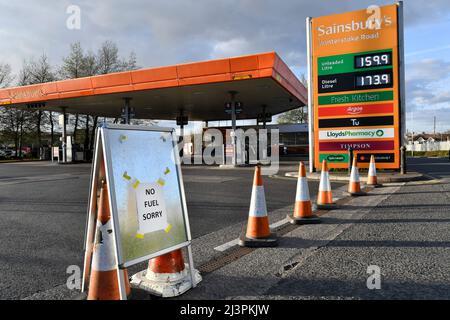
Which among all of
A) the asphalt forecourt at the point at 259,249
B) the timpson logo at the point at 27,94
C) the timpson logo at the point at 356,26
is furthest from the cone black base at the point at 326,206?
the timpson logo at the point at 27,94

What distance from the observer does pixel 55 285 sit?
3303 millimetres

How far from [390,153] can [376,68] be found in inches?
129

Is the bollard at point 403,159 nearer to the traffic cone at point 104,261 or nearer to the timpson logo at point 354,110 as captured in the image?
the timpson logo at point 354,110

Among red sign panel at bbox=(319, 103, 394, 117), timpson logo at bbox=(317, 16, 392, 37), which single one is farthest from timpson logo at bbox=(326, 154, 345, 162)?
timpson logo at bbox=(317, 16, 392, 37)

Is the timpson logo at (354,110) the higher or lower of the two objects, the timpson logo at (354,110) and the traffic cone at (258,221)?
the higher

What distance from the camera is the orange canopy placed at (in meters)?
18.0

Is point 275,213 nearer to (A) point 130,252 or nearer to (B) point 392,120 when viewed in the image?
(A) point 130,252

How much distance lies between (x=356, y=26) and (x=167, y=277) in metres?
13.5

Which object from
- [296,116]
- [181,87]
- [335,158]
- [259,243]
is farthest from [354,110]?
[296,116]

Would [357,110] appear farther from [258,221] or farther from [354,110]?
[258,221]

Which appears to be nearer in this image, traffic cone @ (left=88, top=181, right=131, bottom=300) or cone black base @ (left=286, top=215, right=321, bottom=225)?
traffic cone @ (left=88, top=181, right=131, bottom=300)

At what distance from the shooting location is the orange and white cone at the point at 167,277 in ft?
10.2

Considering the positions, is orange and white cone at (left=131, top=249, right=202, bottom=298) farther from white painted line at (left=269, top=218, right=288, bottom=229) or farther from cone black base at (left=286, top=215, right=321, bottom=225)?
cone black base at (left=286, top=215, right=321, bottom=225)
